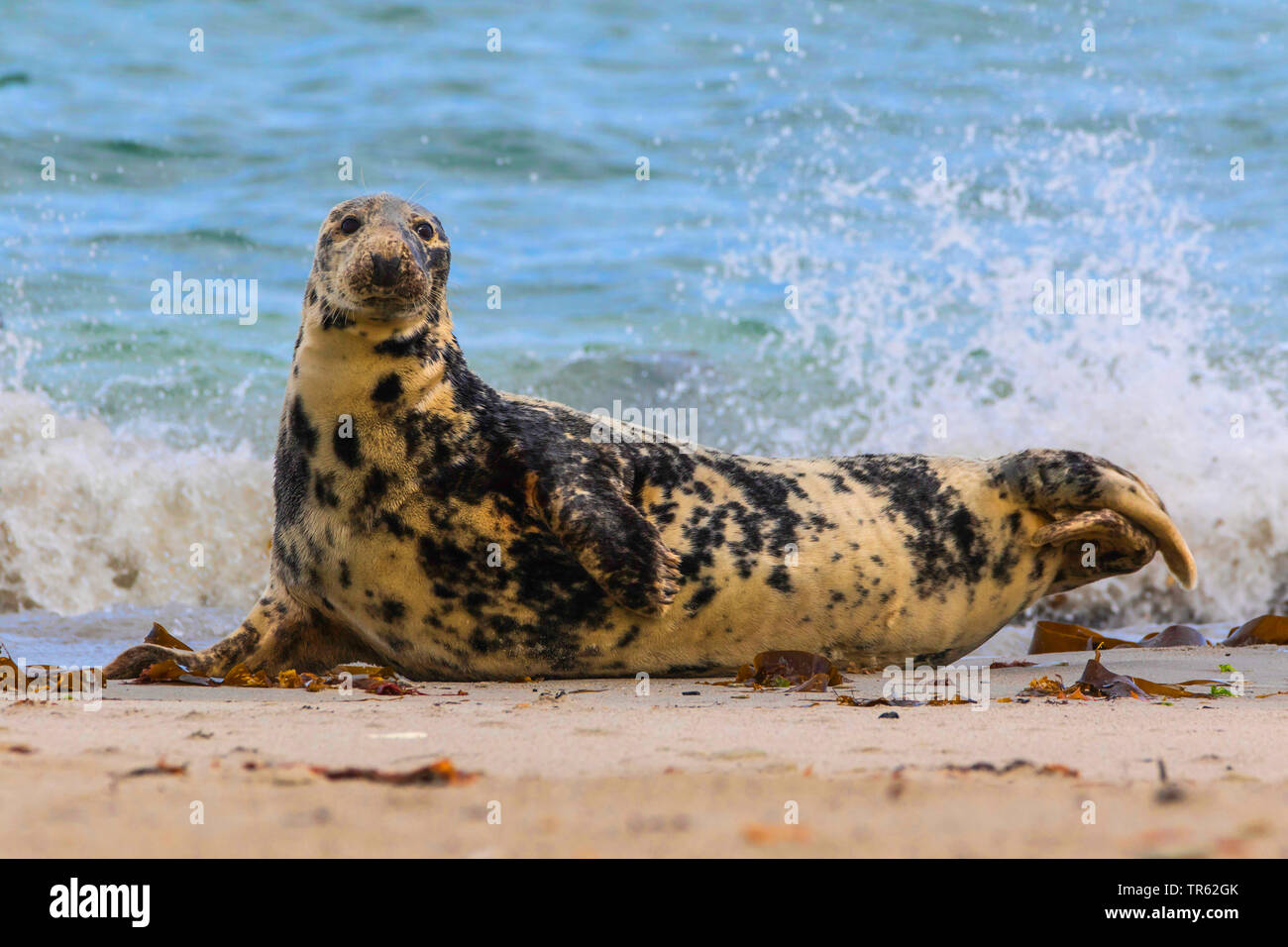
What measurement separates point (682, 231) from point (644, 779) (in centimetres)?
1051

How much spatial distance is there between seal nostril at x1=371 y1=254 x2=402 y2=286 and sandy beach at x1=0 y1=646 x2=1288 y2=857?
1.23 m

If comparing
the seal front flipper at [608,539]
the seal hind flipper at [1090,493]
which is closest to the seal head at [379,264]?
the seal front flipper at [608,539]

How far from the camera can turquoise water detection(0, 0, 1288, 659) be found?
820 cm

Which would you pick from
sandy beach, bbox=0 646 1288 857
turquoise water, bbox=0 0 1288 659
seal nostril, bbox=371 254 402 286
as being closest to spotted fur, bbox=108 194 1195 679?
seal nostril, bbox=371 254 402 286

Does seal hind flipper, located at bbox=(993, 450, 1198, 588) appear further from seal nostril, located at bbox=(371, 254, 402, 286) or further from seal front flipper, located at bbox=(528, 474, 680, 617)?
seal nostril, located at bbox=(371, 254, 402, 286)

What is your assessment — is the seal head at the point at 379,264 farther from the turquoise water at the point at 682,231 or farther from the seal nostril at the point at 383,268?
the turquoise water at the point at 682,231

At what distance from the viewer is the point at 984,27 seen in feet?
49.5

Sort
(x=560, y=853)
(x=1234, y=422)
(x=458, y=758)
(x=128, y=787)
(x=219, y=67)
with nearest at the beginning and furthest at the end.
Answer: (x=560, y=853) → (x=128, y=787) → (x=458, y=758) → (x=1234, y=422) → (x=219, y=67)

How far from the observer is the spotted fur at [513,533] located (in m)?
4.15

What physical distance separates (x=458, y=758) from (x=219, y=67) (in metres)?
13.4

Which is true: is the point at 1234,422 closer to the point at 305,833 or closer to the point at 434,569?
the point at 434,569

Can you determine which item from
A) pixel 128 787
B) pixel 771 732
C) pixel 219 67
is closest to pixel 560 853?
pixel 128 787

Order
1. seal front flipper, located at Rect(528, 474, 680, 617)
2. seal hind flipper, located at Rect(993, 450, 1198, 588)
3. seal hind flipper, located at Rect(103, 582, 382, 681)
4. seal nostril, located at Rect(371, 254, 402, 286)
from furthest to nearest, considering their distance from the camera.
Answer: seal hind flipper, located at Rect(993, 450, 1198, 588) < seal hind flipper, located at Rect(103, 582, 382, 681) < seal front flipper, located at Rect(528, 474, 680, 617) < seal nostril, located at Rect(371, 254, 402, 286)

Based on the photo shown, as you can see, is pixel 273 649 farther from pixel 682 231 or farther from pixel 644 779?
pixel 682 231
